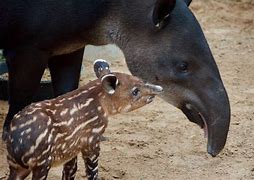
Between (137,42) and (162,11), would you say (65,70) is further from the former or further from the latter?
(162,11)

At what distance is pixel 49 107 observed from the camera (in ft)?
13.0

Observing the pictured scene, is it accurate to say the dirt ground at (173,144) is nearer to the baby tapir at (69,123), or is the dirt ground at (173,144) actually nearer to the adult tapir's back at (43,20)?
the adult tapir's back at (43,20)

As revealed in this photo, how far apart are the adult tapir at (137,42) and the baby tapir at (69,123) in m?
0.60

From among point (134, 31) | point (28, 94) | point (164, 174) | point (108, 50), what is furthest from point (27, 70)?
point (108, 50)

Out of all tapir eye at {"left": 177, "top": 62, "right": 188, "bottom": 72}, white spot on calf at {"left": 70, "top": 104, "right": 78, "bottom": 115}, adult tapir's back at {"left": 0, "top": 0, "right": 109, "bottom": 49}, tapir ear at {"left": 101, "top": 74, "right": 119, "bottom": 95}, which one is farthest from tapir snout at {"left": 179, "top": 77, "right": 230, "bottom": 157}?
white spot on calf at {"left": 70, "top": 104, "right": 78, "bottom": 115}

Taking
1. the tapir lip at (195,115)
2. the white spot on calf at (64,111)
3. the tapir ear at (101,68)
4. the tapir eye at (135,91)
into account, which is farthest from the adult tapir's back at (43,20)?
the white spot on calf at (64,111)

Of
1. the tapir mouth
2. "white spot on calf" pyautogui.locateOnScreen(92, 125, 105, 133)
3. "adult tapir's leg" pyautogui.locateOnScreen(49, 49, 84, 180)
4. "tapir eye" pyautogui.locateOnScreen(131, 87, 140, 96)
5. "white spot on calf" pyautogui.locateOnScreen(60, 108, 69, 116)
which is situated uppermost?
"white spot on calf" pyautogui.locateOnScreen(60, 108, 69, 116)

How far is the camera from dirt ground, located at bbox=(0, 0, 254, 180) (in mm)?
5273

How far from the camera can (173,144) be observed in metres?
5.77

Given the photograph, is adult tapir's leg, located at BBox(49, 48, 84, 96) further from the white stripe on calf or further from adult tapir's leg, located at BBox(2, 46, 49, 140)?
the white stripe on calf

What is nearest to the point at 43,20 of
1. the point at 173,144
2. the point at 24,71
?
the point at 24,71

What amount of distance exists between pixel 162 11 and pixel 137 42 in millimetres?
300

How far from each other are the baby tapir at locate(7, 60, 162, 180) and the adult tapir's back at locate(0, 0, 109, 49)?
741 mm

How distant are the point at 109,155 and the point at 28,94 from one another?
0.73 meters
